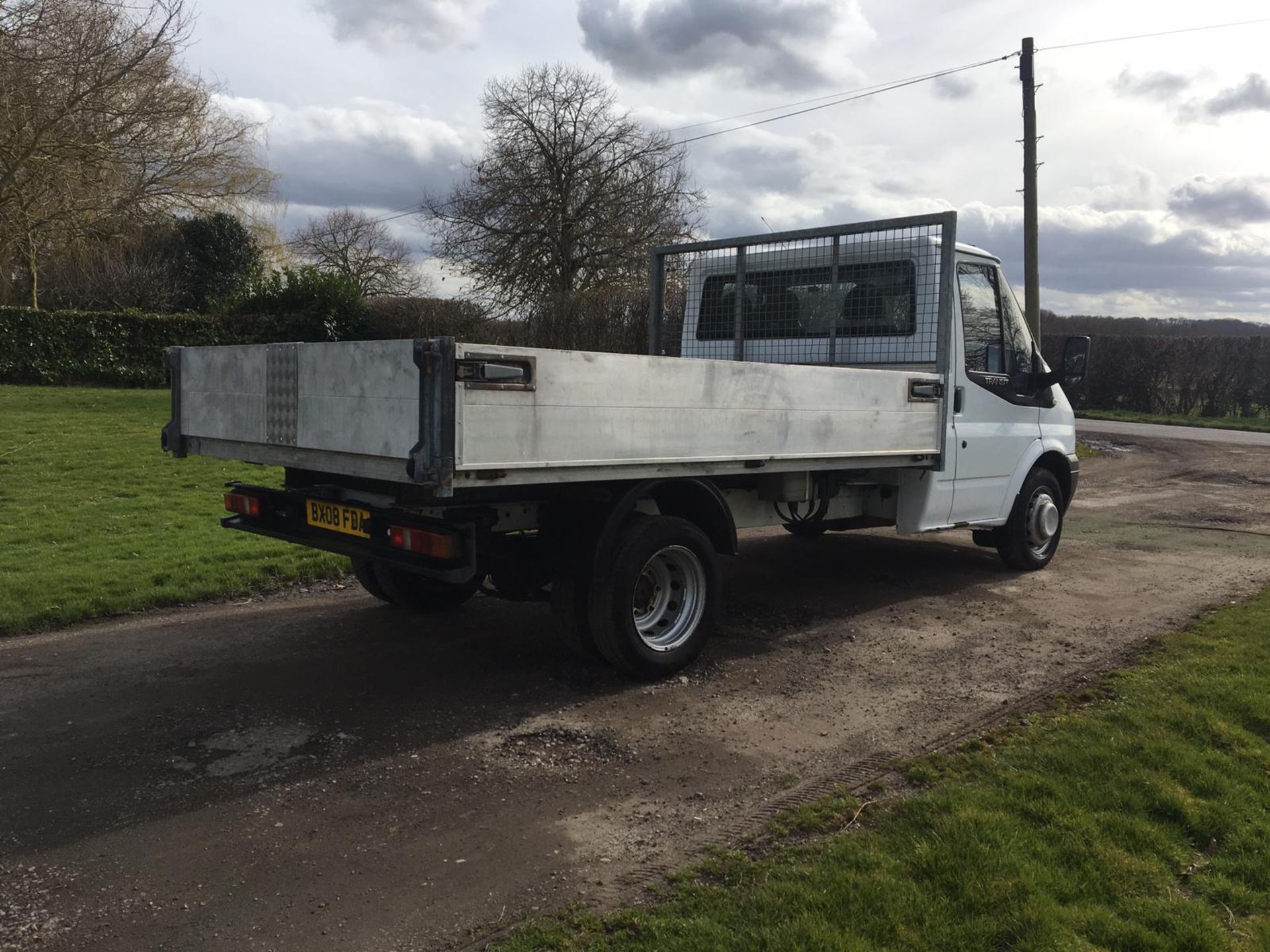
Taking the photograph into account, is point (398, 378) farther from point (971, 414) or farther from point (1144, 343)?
point (1144, 343)

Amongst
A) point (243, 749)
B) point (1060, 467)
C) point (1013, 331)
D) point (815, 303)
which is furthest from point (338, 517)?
point (1060, 467)

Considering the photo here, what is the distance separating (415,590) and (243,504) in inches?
50.3

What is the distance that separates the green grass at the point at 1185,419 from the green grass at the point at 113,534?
23.7m

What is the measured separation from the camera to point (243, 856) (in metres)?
3.16

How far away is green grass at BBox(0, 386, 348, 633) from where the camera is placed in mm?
6395

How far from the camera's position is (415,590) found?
6145 millimetres

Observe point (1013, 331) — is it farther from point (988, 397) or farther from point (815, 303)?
point (815, 303)

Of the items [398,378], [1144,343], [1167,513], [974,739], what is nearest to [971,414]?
[974,739]

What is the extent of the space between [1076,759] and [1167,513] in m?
8.52

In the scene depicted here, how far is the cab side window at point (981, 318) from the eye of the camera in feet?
22.2

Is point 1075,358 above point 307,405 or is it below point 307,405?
above

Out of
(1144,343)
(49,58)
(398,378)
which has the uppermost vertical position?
(49,58)

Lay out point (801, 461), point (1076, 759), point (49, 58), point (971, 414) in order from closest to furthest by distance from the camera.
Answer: point (1076, 759) → point (801, 461) → point (971, 414) → point (49, 58)

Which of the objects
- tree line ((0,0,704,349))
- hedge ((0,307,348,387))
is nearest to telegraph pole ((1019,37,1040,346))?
tree line ((0,0,704,349))
